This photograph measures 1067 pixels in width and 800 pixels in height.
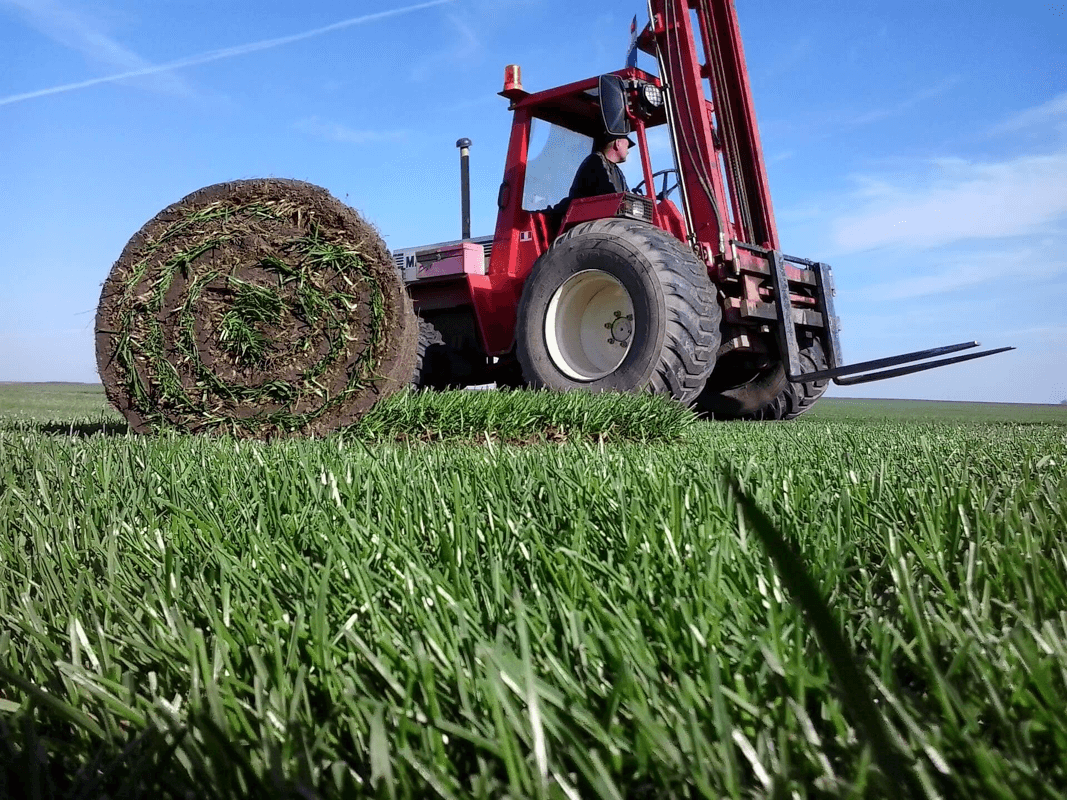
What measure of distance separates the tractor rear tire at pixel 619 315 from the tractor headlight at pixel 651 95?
2.76ft

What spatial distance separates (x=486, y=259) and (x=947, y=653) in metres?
6.35

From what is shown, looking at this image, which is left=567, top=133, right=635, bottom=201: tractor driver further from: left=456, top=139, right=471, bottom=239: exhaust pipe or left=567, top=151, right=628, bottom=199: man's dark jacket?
left=456, top=139, right=471, bottom=239: exhaust pipe

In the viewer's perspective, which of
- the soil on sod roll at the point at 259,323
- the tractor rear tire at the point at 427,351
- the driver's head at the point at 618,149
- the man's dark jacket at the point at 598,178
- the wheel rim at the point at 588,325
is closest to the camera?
the soil on sod roll at the point at 259,323

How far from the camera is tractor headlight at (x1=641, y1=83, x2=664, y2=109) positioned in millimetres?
5633

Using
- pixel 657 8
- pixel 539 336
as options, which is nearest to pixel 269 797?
pixel 539 336

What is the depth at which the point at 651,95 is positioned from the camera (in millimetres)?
5645

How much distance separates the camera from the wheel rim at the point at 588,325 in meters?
5.63

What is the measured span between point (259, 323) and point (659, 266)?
2.37m

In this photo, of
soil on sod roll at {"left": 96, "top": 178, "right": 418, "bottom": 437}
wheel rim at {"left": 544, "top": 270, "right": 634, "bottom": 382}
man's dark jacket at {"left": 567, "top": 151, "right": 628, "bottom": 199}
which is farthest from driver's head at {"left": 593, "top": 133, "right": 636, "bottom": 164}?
soil on sod roll at {"left": 96, "top": 178, "right": 418, "bottom": 437}

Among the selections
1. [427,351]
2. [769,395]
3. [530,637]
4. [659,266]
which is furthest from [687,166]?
[530,637]

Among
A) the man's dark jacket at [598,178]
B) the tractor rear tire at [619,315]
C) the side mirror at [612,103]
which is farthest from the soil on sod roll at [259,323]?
the man's dark jacket at [598,178]

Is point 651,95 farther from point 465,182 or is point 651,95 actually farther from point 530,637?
point 530,637

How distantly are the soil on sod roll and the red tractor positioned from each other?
71.1 inches

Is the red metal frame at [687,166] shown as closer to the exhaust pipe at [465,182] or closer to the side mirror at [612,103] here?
the side mirror at [612,103]
